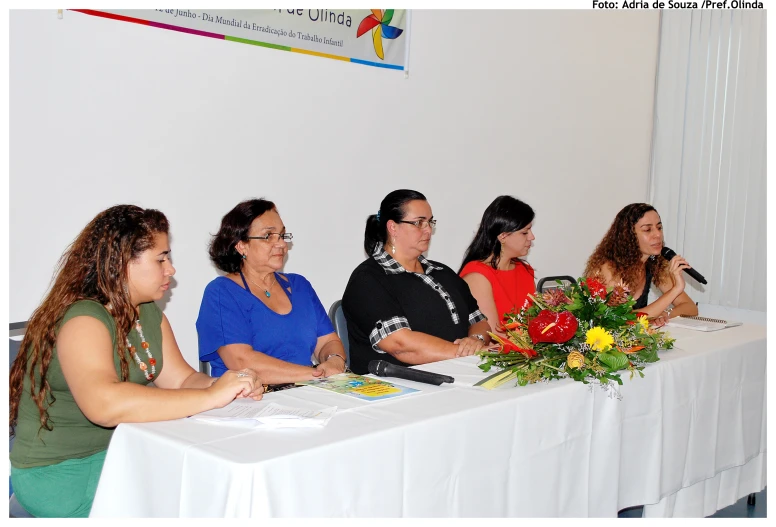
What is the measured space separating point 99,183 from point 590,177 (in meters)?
3.43

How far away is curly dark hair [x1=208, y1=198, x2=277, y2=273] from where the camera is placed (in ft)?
10.4

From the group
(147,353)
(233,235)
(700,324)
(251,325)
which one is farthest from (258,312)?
(700,324)

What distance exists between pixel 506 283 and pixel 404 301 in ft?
2.49

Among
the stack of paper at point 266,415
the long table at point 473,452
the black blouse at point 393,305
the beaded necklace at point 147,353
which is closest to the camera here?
the long table at point 473,452

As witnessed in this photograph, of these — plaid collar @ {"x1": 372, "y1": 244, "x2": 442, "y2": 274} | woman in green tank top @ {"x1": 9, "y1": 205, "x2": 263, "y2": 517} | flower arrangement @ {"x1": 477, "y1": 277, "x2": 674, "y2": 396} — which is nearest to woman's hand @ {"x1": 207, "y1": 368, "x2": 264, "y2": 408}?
woman in green tank top @ {"x1": 9, "y1": 205, "x2": 263, "y2": 517}

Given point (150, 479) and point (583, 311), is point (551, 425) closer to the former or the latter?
point (583, 311)

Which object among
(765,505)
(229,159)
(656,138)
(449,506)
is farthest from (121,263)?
(656,138)

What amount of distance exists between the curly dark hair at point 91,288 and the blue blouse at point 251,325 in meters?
Answer: 0.83

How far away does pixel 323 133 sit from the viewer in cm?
411

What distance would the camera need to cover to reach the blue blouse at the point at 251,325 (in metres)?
3.08

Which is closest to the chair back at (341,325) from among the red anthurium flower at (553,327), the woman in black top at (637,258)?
the red anthurium flower at (553,327)

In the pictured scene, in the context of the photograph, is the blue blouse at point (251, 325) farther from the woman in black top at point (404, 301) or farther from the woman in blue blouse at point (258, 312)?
the woman in black top at point (404, 301)

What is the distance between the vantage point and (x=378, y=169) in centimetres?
436

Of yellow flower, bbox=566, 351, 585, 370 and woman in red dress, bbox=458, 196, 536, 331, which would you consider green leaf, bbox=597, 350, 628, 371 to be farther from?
woman in red dress, bbox=458, 196, 536, 331
